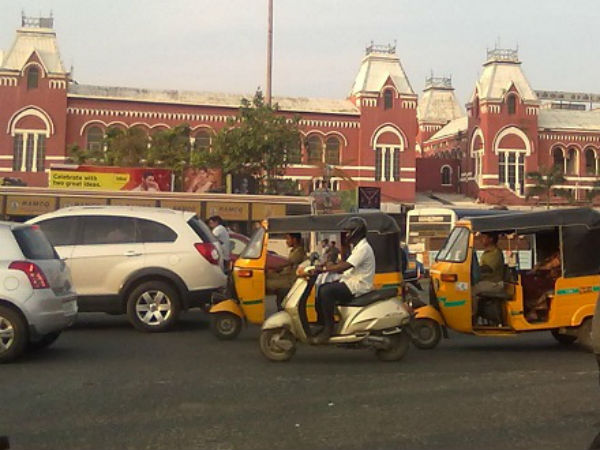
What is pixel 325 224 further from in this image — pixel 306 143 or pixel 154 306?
pixel 306 143

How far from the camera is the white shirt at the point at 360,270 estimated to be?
26.3 feet

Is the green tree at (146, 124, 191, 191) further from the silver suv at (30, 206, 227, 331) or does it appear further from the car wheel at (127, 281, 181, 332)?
the car wheel at (127, 281, 181, 332)

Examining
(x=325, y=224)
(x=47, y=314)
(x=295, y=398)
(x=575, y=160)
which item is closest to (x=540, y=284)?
(x=325, y=224)

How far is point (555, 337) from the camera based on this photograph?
10125 millimetres

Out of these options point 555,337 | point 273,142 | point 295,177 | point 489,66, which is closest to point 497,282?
point 555,337

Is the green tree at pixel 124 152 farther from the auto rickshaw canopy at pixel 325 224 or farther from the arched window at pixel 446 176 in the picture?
the auto rickshaw canopy at pixel 325 224

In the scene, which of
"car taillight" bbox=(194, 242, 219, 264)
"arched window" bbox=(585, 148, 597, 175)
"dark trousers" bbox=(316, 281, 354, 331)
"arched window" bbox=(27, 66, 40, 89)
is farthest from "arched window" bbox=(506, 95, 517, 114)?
"dark trousers" bbox=(316, 281, 354, 331)

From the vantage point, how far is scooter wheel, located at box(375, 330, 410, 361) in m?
8.30

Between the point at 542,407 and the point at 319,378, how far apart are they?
2256 millimetres

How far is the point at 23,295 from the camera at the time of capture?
7.88 metres

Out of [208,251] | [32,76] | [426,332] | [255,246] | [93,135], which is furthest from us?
[93,135]

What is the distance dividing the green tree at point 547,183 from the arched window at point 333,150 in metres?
12.6

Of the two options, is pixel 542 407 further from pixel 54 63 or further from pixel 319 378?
pixel 54 63

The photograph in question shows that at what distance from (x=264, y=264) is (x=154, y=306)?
1.95m
